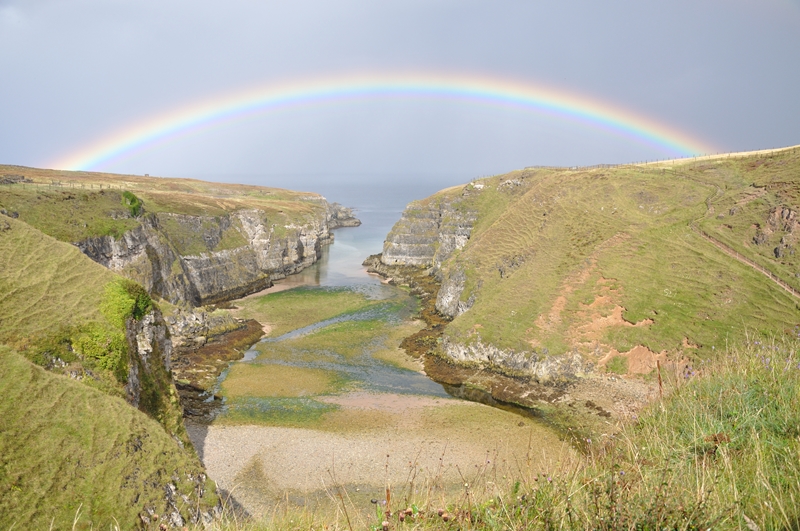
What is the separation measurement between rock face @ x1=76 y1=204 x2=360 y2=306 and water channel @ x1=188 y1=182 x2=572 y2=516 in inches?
643

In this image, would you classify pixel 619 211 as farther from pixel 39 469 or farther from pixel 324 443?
pixel 39 469

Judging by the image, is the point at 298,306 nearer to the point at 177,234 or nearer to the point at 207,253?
the point at 207,253

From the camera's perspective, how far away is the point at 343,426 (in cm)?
3884

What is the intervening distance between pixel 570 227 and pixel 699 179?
21675 mm

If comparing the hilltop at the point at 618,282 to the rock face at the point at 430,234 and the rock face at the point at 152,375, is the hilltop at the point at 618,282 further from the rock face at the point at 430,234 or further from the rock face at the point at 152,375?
the rock face at the point at 152,375

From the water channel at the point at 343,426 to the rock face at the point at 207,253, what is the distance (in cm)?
1634

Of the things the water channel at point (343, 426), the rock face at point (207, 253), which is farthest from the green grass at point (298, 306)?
the rock face at point (207, 253)

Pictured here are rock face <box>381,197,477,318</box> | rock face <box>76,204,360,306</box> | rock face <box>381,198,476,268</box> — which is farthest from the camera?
rock face <box>381,198,476,268</box>

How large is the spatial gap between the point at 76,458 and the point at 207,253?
6863 centimetres

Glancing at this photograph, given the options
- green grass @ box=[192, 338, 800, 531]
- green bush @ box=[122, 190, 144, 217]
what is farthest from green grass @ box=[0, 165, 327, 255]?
green grass @ box=[192, 338, 800, 531]

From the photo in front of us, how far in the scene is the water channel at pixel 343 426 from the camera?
30.1 meters

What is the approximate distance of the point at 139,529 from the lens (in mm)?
18656

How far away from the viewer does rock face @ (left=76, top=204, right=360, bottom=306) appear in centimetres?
6462

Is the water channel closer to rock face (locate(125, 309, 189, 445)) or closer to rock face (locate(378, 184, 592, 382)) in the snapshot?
rock face (locate(125, 309, 189, 445))
